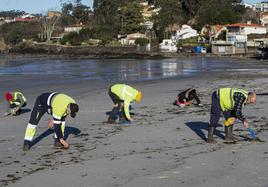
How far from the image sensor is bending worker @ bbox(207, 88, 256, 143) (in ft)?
33.5

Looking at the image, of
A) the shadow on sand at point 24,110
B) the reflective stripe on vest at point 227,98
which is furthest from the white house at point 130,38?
the reflective stripe on vest at point 227,98

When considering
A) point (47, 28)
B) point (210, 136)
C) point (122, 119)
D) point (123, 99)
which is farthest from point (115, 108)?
point (47, 28)

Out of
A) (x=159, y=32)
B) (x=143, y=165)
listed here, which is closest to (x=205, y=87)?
(x=143, y=165)

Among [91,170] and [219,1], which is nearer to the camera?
[91,170]

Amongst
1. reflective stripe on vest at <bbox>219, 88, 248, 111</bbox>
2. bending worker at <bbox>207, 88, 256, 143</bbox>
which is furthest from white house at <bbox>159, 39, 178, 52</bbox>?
reflective stripe on vest at <bbox>219, 88, 248, 111</bbox>

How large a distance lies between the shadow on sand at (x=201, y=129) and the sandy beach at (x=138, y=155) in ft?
0.08

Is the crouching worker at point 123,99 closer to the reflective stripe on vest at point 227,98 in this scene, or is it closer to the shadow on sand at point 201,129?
the shadow on sand at point 201,129

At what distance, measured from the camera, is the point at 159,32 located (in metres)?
115

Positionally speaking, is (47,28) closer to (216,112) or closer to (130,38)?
Answer: (130,38)

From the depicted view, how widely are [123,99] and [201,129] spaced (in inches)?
90.9

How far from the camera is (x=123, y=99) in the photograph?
44.0 ft

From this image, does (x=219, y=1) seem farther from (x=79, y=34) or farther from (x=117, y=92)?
(x=117, y=92)

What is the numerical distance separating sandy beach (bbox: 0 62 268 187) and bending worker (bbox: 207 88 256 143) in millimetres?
401

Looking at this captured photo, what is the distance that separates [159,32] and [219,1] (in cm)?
1979
